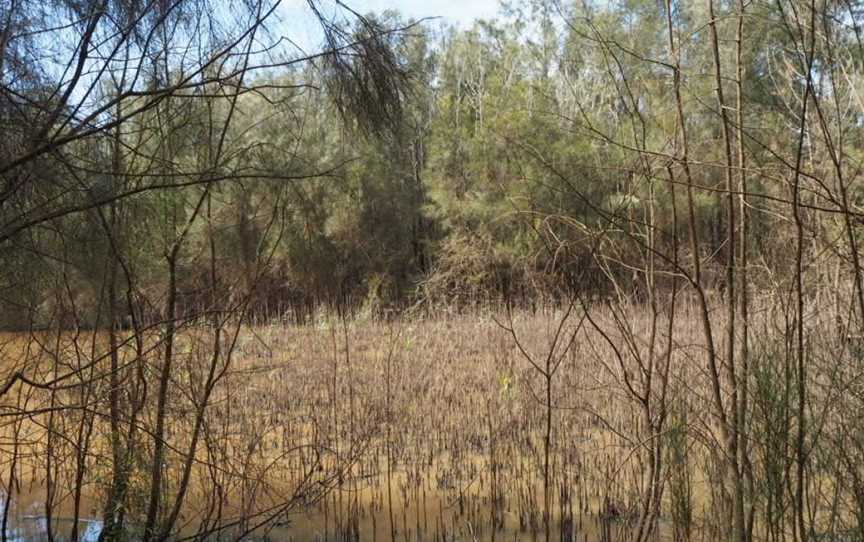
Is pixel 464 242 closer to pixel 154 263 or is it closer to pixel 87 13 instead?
pixel 154 263

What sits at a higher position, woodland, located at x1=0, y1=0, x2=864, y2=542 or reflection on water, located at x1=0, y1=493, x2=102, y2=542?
woodland, located at x1=0, y1=0, x2=864, y2=542

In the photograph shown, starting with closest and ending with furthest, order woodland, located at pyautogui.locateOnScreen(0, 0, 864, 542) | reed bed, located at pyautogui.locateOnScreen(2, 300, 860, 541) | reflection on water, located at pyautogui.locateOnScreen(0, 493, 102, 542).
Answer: woodland, located at pyautogui.locateOnScreen(0, 0, 864, 542), reed bed, located at pyautogui.locateOnScreen(2, 300, 860, 541), reflection on water, located at pyautogui.locateOnScreen(0, 493, 102, 542)

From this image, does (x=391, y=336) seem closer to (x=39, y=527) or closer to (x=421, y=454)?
(x=421, y=454)

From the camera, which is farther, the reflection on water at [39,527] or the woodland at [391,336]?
the reflection on water at [39,527]

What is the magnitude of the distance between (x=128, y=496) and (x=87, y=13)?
1918 mm

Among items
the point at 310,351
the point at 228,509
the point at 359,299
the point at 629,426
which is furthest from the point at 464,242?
the point at 228,509

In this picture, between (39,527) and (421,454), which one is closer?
(39,527)

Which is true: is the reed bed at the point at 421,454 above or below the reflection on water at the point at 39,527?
above

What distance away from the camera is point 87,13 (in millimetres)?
2137

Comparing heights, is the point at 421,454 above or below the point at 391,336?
below

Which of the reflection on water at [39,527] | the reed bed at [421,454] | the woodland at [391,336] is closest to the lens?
the woodland at [391,336]

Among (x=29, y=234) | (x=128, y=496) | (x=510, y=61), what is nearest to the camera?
(x=29, y=234)

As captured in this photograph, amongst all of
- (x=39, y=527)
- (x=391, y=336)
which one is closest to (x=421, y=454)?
(x=391, y=336)

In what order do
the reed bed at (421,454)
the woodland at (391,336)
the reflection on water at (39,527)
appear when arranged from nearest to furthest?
the woodland at (391,336) < the reed bed at (421,454) < the reflection on water at (39,527)
